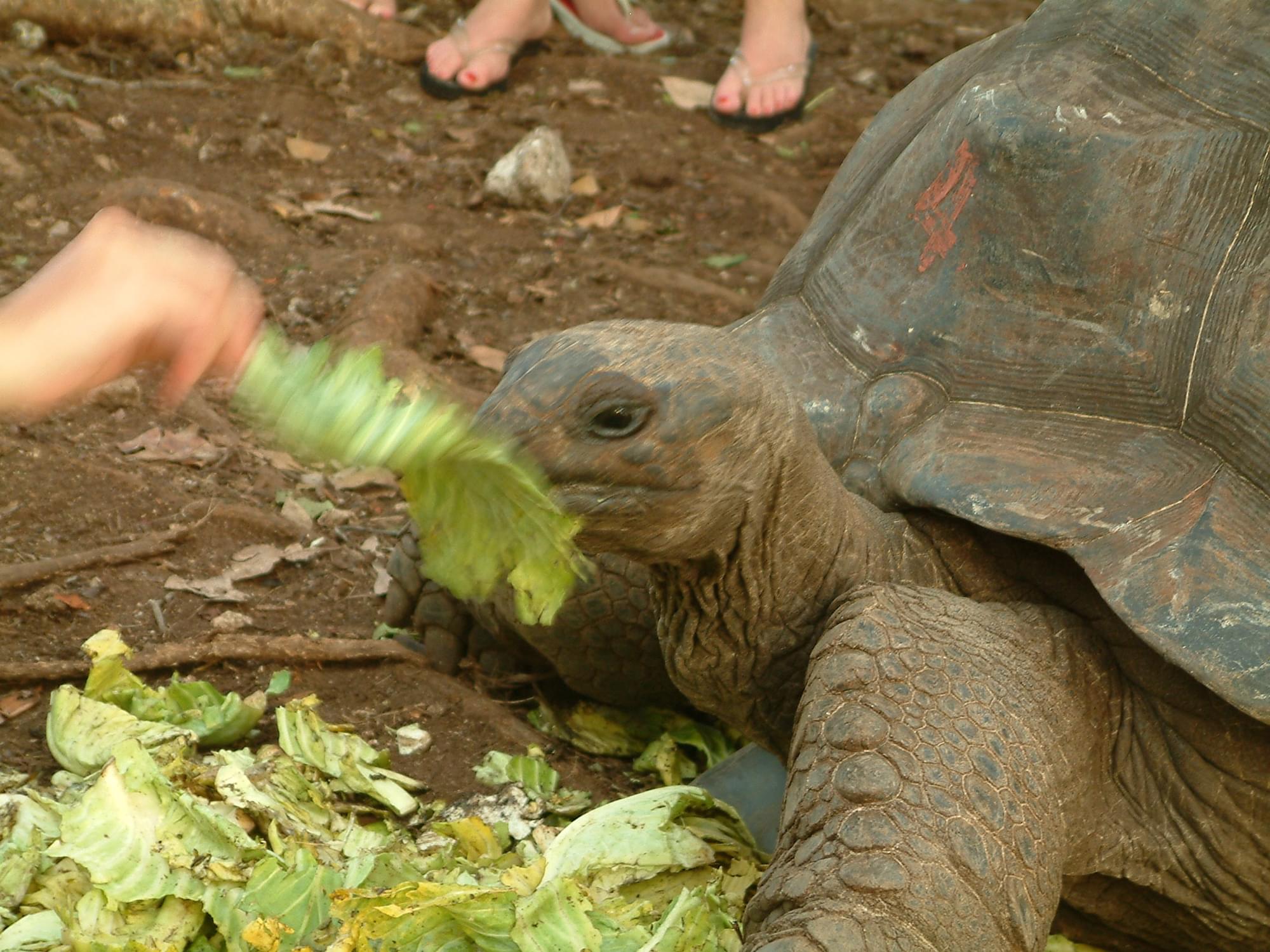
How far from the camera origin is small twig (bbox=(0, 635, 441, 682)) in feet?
9.98

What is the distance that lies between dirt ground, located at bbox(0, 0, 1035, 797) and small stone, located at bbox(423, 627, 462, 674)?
0.04 m

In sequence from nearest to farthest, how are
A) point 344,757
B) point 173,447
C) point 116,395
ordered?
point 344,757, point 173,447, point 116,395

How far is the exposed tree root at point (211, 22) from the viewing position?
6.19m

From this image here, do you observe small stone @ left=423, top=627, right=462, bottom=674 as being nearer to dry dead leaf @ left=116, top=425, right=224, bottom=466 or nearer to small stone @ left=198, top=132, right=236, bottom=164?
dry dead leaf @ left=116, top=425, right=224, bottom=466

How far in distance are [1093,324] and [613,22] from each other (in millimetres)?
5362

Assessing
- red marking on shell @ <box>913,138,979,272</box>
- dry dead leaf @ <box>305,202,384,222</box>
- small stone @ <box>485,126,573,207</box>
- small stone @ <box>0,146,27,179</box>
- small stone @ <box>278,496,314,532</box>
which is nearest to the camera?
red marking on shell @ <box>913,138,979,272</box>

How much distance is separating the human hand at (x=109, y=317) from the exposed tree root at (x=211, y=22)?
15.9ft

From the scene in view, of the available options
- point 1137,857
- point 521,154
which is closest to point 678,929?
point 1137,857

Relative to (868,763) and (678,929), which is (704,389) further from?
(678,929)

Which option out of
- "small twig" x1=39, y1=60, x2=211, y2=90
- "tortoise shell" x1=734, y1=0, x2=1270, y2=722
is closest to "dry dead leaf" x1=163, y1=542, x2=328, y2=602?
"tortoise shell" x1=734, y1=0, x2=1270, y2=722

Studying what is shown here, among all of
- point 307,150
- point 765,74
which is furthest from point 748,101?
point 307,150

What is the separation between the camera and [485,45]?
268 inches

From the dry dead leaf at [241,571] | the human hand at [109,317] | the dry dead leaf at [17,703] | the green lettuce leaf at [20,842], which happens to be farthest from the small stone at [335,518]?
the human hand at [109,317]

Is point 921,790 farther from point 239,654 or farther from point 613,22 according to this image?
point 613,22
